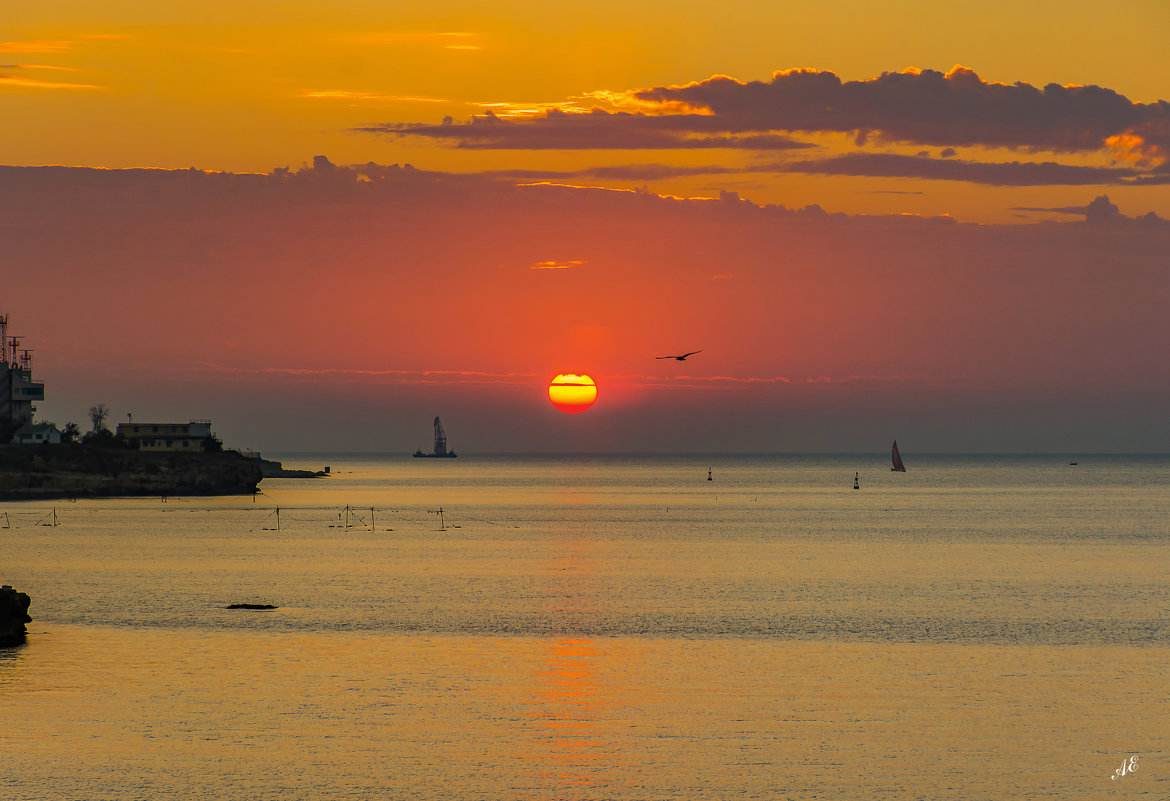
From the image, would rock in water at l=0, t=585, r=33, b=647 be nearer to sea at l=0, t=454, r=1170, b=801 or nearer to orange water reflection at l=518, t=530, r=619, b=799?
sea at l=0, t=454, r=1170, b=801

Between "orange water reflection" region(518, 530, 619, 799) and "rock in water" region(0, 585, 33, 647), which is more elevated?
"rock in water" region(0, 585, 33, 647)

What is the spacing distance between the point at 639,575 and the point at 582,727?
208 feet

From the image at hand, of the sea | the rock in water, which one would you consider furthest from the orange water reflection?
the rock in water

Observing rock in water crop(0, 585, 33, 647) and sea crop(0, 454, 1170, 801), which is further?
rock in water crop(0, 585, 33, 647)

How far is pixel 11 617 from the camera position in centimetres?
6356

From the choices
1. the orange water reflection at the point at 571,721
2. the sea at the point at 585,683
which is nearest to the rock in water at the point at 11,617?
the sea at the point at 585,683

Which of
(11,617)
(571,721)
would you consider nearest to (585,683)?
(571,721)

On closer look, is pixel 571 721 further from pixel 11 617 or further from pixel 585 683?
pixel 11 617

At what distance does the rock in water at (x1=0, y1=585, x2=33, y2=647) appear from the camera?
2485 inches

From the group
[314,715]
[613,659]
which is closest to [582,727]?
[314,715]

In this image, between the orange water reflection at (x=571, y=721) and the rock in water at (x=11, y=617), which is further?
the rock in water at (x=11, y=617)

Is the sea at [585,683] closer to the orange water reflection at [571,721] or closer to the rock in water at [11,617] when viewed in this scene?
the orange water reflection at [571,721]

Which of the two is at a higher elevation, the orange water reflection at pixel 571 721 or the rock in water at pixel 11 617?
the rock in water at pixel 11 617

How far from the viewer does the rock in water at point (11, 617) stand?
63125mm
